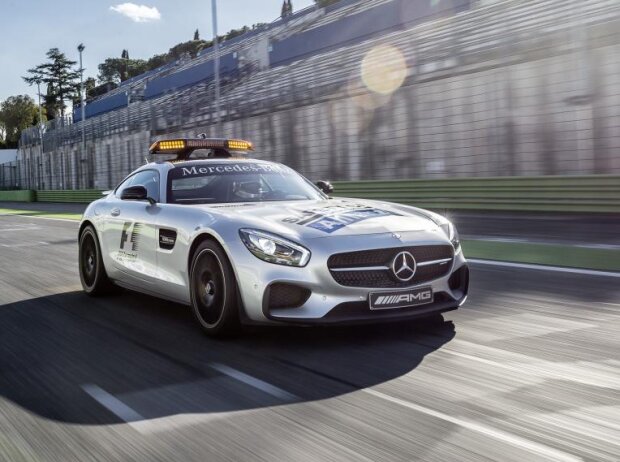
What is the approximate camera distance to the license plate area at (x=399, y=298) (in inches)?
183

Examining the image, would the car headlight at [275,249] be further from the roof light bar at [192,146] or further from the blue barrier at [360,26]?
the blue barrier at [360,26]

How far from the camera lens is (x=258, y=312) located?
4.70 m

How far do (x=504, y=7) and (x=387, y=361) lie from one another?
16.6 metres

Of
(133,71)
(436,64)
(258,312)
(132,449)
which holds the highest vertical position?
(133,71)

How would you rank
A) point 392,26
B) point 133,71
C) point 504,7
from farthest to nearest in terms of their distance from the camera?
point 133,71, point 392,26, point 504,7

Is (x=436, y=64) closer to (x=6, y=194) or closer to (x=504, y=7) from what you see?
(x=504, y=7)

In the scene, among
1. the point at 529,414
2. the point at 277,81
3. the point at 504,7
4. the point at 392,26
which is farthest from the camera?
the point at 392,26

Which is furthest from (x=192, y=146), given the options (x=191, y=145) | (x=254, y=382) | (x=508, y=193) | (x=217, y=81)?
(x=217, y=81)

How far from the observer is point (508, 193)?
16.7 metres

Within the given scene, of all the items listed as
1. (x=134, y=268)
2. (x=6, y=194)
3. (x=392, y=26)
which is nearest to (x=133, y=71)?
(x=6, y=194)

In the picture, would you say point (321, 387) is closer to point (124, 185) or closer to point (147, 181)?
point (147, 181)

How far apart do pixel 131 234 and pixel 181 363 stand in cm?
208

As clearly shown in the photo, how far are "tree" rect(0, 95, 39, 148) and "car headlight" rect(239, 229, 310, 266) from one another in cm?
12644

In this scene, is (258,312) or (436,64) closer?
(258,312)
